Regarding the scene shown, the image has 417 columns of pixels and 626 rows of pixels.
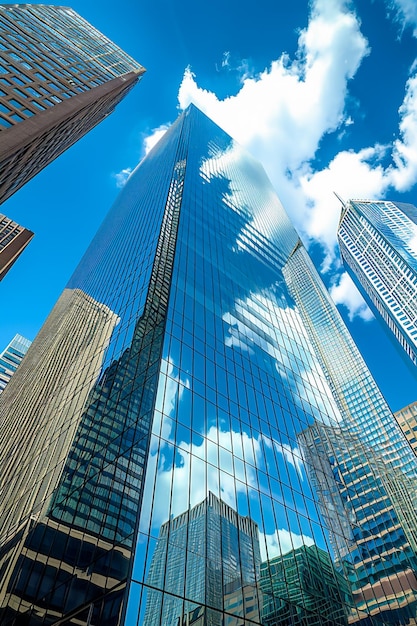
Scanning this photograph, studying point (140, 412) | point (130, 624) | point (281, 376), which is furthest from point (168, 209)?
point (130, 624)

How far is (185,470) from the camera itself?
20.1 m

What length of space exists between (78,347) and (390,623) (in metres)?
35.5

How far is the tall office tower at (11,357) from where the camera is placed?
132 m

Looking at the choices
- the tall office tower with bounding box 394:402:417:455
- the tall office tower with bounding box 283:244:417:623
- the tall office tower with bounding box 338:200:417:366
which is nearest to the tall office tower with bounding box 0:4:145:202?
the tall office tower with bounding box 283:244:417:623

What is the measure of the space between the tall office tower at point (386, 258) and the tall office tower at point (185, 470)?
107m

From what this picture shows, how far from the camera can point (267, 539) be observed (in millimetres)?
21547

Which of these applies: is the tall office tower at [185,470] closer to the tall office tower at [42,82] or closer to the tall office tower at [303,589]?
the tall office tower at [303,589]

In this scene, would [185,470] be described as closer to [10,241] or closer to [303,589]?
[303,589]

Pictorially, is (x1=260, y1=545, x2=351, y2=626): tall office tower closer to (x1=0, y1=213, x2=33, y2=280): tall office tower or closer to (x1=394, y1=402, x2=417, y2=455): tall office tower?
(x1=0, y1=213, x2=33, y2=280): tall office tower

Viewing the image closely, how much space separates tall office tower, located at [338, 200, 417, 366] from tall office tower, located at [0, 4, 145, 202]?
122166 mm

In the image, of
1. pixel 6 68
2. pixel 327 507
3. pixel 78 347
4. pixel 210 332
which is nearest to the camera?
pixel 327 507

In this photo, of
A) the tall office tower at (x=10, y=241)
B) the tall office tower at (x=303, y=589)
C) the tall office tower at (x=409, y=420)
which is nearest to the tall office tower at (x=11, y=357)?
the tall office tower at (x=10, y=241)

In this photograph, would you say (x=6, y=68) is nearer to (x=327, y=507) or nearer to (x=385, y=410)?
(x=327, y=507)

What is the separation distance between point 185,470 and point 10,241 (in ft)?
256
